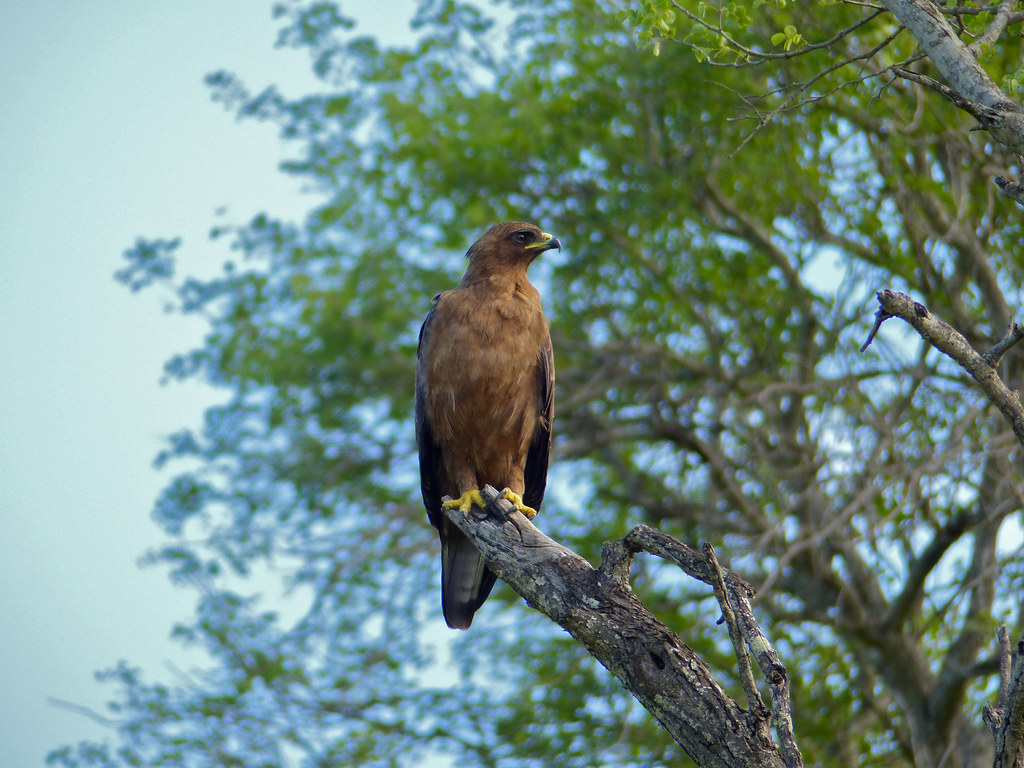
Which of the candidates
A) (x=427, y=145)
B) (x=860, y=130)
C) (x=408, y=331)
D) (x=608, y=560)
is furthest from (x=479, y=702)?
(x=608, y=560)

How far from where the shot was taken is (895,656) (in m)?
8.61

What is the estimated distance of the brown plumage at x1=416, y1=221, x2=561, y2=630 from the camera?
4984 millimetres

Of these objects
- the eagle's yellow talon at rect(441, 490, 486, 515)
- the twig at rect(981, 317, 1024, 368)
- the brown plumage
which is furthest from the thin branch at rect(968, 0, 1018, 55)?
the eagle's yellow talon at rect(441, 490, 486, 515)

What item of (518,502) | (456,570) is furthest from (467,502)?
(456,570)

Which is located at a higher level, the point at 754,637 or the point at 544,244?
the point at 544,244

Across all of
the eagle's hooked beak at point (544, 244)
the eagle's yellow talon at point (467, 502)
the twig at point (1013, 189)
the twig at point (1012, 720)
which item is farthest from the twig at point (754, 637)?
the eagle's hooked beak at point (544, 244)

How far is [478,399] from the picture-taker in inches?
197

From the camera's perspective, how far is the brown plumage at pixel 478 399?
498cm

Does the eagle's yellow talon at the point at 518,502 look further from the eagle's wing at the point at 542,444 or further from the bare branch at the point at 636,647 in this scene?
the bare branch at the point at 636,647

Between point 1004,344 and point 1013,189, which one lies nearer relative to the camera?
point 1004,344

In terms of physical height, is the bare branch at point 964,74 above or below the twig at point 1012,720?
above

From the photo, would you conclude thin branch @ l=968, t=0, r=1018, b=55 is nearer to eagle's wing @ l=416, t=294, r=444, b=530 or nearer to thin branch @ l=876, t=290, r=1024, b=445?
thin branch @ l=876, t=290, r=1024, b=445

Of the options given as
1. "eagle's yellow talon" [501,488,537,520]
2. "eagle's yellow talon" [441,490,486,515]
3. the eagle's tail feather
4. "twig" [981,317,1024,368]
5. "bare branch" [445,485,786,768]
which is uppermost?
"eagle's yellow talon" [501,488,537,520]

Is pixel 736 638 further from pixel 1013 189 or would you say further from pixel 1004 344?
pixel 1013 189
